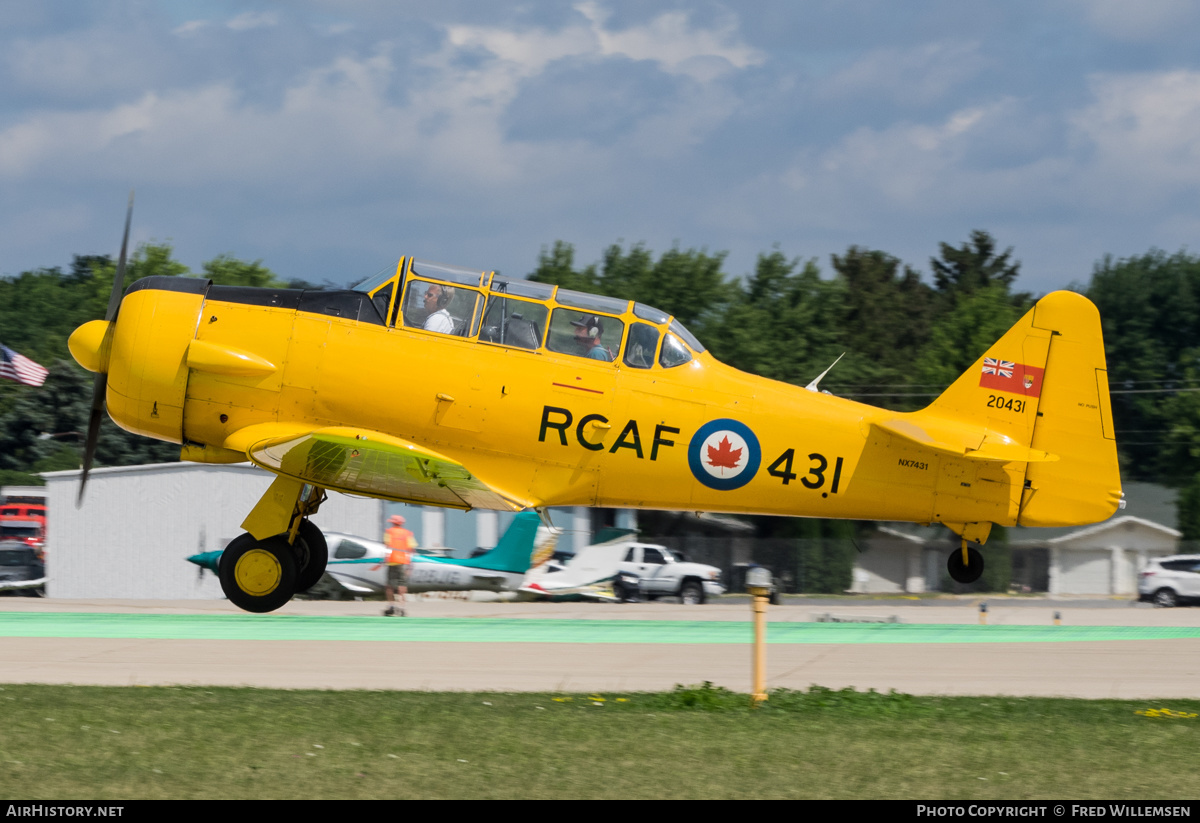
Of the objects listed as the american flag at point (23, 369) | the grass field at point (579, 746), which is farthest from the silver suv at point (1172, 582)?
the american flag at point (23, 369)

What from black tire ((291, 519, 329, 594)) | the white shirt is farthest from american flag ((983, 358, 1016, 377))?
black tire ((291, 519, 329, 594))

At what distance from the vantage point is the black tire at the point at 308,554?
11438mm

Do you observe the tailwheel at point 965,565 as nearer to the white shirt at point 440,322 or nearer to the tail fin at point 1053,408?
the tail fin at point 1053,408

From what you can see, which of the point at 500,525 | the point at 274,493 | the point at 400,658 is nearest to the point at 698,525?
the point at 500,525

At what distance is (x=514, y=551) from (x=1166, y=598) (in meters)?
18.6

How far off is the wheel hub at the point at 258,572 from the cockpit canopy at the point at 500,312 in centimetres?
236

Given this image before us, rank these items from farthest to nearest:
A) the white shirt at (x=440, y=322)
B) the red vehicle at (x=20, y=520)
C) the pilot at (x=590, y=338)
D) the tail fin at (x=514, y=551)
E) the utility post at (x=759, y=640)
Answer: the red vehicle at (x=20, y=520), the tail fin at (x=514, y=551), the utility post at (x=759, y=640), the pilot at (x=590, y=338), the white shirt at (x=440, y=322)

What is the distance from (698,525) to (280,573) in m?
36.5

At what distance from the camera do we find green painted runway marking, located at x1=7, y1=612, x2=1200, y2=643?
17.3m

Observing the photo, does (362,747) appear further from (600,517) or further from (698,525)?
(698,525)

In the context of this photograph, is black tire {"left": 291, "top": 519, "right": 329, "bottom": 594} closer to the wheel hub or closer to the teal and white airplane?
the wheel hub

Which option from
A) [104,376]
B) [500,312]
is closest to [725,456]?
[500,312]

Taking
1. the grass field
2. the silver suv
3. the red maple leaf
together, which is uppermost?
the red maple leaf

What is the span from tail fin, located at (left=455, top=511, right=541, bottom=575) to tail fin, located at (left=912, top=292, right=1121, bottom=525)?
14.3 m
